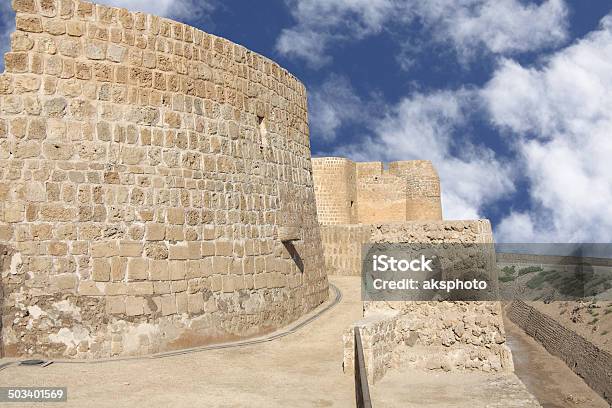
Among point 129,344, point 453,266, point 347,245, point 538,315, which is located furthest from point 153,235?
point 538,315

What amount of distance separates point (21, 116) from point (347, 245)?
1383cm

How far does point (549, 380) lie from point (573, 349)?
1.88 metres

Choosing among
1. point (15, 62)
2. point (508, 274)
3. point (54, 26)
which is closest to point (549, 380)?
point (508, 274)

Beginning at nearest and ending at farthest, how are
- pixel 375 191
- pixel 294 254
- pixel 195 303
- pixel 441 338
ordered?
pixel 441 338
pixel 195 303
pixel 294 254
pixel 375 191

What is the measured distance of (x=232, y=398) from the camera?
6.96 m

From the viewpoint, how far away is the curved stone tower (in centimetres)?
859

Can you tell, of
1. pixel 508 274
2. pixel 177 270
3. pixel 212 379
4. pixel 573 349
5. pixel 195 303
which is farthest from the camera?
pixel 508 274

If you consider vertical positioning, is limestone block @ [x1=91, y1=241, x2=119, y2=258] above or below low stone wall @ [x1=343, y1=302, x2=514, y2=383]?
above

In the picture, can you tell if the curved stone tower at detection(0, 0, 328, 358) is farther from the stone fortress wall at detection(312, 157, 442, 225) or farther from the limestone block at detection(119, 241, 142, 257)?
the stone fortress wall at detection(312, 157, 442, 225)

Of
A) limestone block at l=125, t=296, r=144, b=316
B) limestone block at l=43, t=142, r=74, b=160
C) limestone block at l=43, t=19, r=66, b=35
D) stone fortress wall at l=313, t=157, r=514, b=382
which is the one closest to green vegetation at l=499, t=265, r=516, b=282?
stone fortress wall at l=313, t=157, r=514, b=382

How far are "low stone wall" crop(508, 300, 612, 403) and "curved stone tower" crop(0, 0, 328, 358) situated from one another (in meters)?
12.0

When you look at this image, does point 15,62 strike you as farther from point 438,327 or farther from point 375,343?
point 438,327

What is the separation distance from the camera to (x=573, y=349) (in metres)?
20.6

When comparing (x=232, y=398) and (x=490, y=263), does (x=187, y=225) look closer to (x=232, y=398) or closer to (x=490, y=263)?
(x=232, y=398)
